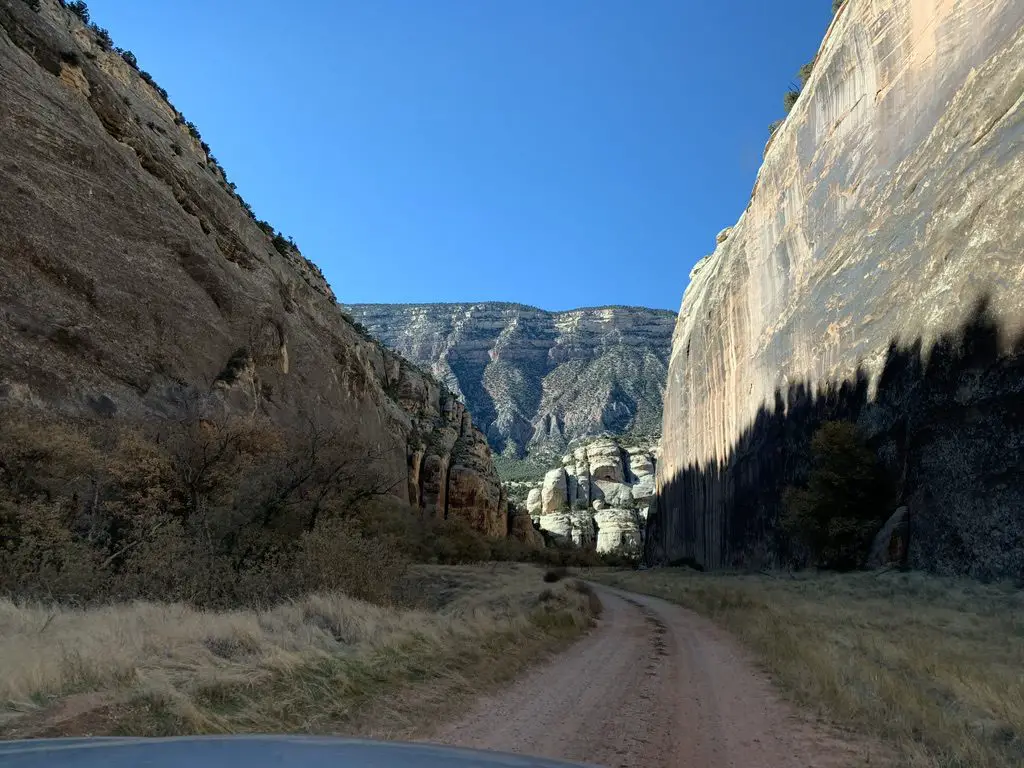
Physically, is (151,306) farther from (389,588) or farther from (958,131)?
(958,131)

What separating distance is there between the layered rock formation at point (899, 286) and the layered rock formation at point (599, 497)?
4284 cm

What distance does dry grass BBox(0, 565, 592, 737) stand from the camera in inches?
218

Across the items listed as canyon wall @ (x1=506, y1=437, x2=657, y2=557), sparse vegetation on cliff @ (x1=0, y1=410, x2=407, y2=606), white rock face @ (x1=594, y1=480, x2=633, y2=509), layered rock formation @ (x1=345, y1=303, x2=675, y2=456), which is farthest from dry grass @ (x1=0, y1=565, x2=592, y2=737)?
layered rock formation @ (x1=345, y1=303, x2=675, y2=456)

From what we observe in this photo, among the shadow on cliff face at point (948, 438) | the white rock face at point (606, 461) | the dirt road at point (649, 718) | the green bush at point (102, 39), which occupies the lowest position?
the dirt road at point (649, 718)

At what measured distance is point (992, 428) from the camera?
65.6 ft

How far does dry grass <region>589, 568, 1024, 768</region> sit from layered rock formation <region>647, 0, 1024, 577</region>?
3.89m

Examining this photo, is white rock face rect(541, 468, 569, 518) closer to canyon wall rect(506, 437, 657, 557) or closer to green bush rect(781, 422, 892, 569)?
canyon wall rect(506, 437, 657, 557)

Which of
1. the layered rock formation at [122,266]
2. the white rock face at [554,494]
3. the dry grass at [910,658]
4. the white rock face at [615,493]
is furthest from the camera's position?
the white rock face at [615,493]

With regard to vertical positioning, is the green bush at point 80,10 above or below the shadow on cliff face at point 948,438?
above

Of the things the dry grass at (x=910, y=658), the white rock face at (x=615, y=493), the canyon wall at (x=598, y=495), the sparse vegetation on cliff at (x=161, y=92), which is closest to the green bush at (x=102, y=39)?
the sparse vegetation on cliff at (x=161, y=92)

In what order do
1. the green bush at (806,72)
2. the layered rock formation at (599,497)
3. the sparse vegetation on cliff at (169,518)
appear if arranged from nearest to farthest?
the sparse vegetation on cliff at (169,518), the green bush at (806,72), the layered rock formation at (599,497)

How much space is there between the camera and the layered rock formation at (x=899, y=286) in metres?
20.7

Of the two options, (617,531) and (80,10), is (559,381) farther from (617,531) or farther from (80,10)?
(80,10)

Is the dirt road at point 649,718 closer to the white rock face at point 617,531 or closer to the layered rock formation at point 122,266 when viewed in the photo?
the layered rock formation at point 122,266
